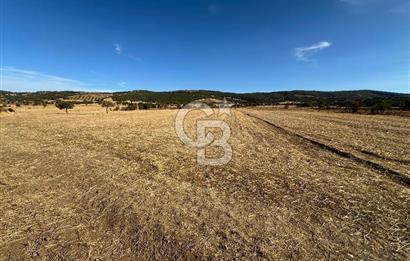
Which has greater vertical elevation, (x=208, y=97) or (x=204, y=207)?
(x=204, y=207)

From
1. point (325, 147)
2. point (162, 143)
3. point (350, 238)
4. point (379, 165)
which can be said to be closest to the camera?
point (350, 238)

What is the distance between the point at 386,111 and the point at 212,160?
4668 cm

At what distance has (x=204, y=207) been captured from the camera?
6379 mm

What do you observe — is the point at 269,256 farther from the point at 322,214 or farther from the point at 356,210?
the point at 356,210

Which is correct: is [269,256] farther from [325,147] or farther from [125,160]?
[325,147]

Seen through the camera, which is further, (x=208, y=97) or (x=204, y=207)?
(x=208, y=97)

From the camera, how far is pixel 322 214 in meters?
5.94

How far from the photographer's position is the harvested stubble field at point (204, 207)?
186 inches

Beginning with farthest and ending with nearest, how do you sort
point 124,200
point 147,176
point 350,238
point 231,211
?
point 147,176 → point 124,200 → point 231,211 → point 350,238

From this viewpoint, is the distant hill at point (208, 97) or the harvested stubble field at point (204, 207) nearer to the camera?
the harvested stubble field at point (204, 207)

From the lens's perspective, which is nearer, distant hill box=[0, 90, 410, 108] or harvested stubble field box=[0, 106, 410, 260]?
harvested stubble field box=[0, 106, 410, 260]

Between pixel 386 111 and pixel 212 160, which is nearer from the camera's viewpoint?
pixel 212 160

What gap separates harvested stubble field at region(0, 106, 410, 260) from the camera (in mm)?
4730

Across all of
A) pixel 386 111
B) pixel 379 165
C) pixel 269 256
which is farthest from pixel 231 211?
pixel 386 111
